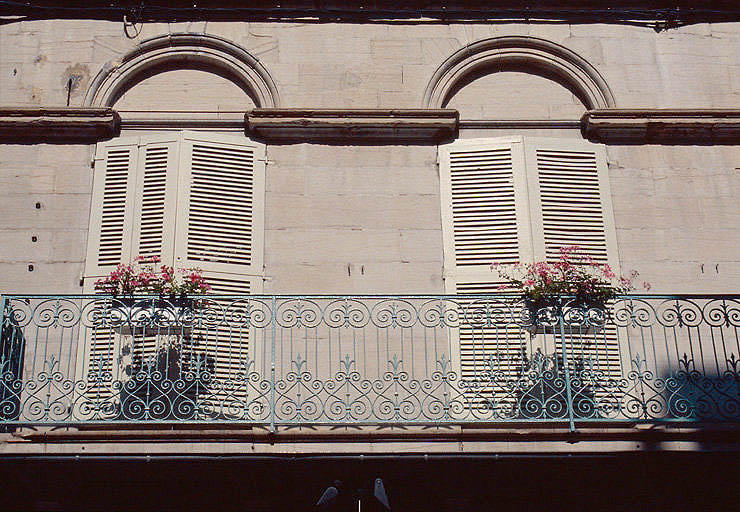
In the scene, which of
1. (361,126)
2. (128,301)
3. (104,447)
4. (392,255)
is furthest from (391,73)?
(104,447)

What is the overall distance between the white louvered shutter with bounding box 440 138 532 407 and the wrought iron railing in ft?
0.14

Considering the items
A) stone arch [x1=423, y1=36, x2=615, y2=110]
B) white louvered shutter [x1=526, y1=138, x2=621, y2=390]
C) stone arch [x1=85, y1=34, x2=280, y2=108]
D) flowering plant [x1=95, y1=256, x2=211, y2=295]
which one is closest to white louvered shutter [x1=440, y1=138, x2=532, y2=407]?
white louvered shutter [x1=526, y1=138, x2=621, y2=390]

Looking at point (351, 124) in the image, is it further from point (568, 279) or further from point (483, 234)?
point (568, 279)

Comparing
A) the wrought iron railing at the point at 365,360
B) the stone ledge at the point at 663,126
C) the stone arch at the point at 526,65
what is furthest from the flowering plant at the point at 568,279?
the stone arch at the point at 526,65

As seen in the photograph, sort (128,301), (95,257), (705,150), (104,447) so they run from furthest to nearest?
(705,150)
(95,257)
(128,301)
(104,447)

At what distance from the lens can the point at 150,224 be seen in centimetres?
1088

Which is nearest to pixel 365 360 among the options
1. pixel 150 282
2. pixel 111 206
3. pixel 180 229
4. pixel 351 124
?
pixel 150 282

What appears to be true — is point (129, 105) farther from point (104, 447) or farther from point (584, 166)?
point (584, 166)

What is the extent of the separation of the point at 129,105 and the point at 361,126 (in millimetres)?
2557

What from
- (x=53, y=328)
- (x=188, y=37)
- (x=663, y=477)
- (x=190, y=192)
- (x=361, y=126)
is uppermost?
(x=188, y=37)

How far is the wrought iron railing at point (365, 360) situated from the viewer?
9555mm

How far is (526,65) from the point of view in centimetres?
1211

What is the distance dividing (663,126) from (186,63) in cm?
521

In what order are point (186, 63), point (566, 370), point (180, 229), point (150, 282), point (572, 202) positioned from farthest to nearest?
point (186, 63)
point (572, 202)
point (180, 229)
point (150, 282)
point (566, 370)
